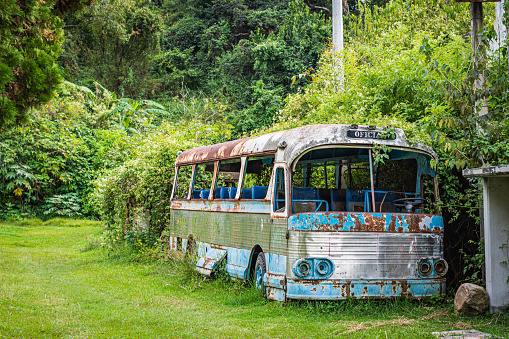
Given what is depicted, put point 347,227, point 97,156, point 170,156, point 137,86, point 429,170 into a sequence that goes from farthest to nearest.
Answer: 1. point 137,86
2. point 97,156
3. point 170,156
4. point 429,170
5. point 347,227

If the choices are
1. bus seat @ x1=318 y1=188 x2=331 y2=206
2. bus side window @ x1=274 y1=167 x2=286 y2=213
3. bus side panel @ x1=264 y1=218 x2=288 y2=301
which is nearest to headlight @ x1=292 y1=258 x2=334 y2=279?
bus side panel @ x1=264 y1=218 x2=288 y2=301

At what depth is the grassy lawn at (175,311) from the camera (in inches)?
275

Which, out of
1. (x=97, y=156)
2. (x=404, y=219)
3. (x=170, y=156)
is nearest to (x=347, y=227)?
(x=404, y=219)

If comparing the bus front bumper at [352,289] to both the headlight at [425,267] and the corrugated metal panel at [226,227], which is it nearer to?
the headlight at [425,267]

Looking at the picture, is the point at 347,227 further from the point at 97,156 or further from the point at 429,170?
the point at 97,156

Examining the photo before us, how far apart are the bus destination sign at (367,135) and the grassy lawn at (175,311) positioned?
7.64 feet

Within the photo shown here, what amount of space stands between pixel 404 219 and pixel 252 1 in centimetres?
3484

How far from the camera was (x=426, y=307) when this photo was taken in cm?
800

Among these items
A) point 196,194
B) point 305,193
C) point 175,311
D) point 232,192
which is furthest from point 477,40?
→ point 196,194

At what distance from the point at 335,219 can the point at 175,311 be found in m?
2.73

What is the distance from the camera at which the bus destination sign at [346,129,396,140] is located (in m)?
8.36

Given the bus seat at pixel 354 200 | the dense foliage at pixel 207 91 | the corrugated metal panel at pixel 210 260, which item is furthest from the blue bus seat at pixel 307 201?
the corrugated metal panel at pixel 210 260

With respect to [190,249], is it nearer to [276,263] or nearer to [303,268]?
[276,263]

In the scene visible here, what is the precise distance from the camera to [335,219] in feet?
26.0
